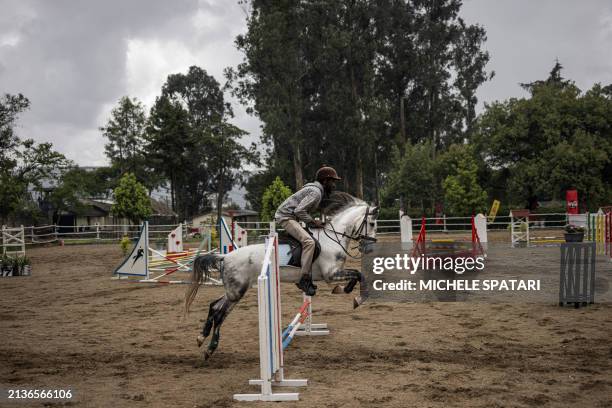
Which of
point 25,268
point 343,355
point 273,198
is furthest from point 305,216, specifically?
point 273,198

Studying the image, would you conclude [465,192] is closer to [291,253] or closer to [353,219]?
[353,219]

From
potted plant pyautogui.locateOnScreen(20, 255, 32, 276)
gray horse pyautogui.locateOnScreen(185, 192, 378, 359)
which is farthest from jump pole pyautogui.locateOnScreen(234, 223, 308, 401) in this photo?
potted plant pyautogui.locateOnScreen(20, 255, 32, 276)

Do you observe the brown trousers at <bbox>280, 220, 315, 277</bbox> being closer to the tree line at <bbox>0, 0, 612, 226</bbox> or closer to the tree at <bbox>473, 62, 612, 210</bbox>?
the tree line at <bbox>0, 0, 612, 226</bbox>

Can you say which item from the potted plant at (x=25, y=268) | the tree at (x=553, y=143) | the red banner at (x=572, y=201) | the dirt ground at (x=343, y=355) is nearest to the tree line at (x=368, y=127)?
the tree at (x=553, y=143)

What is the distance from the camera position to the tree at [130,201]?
1644 inches

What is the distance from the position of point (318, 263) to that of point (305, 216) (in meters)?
0.64

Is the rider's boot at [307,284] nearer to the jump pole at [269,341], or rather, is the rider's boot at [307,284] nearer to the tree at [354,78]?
the jump pole at [269,341]

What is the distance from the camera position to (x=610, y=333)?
23.4ft

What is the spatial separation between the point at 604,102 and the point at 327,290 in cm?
3207

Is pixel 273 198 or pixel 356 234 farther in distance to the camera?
pixel 273 198

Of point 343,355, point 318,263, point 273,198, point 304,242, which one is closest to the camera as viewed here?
point 343,355

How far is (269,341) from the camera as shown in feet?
15.9

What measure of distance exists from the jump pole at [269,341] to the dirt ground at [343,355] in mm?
124

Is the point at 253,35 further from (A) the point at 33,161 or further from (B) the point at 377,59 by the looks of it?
(A) the point at 33,161
